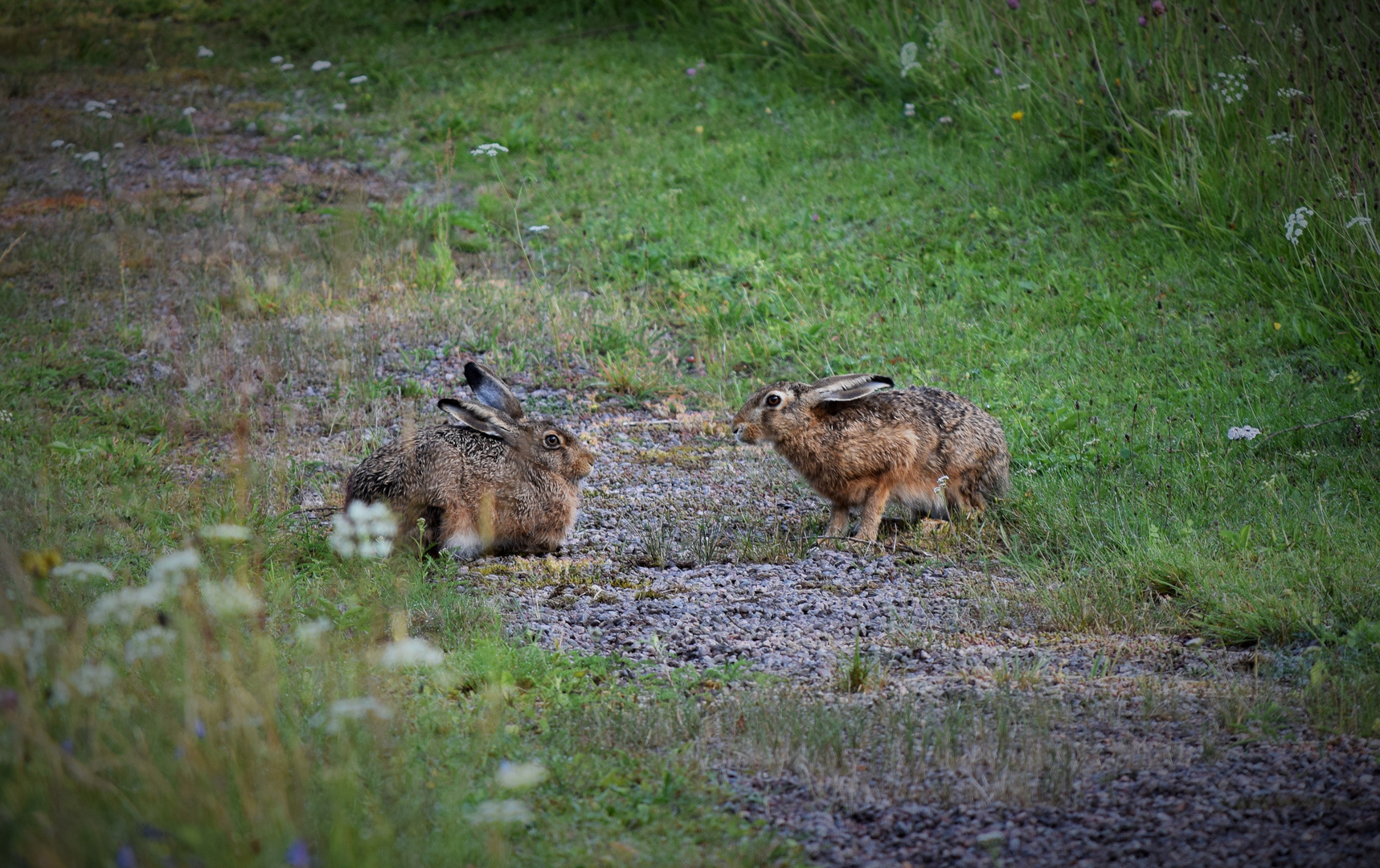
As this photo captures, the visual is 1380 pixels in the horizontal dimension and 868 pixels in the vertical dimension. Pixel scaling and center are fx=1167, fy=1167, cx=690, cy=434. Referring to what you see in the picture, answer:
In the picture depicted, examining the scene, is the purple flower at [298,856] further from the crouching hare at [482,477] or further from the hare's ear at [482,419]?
the hare's ear at [482,419]

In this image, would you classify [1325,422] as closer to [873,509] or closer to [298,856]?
[873,509]

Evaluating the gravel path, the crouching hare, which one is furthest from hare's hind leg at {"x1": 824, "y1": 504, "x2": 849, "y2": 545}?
the crouching hare

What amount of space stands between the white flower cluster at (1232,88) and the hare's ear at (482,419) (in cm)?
707

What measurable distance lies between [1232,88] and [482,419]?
7.68 metres

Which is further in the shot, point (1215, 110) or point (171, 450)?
point (1215, 110)

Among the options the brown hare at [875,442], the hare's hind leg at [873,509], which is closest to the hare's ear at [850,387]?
the brown hare at [875,442]

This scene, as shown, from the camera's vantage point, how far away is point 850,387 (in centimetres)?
735

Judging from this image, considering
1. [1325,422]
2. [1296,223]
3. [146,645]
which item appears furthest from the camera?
[1296,223]

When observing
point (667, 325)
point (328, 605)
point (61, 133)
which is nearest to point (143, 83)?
point (61, 133)

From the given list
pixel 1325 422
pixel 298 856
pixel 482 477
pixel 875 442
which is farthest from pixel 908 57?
pixel 298 856

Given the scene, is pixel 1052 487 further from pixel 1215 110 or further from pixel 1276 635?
pixel 1215 110

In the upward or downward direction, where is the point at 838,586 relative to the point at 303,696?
downward

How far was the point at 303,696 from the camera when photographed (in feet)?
13.7

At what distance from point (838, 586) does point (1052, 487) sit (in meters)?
1.82
